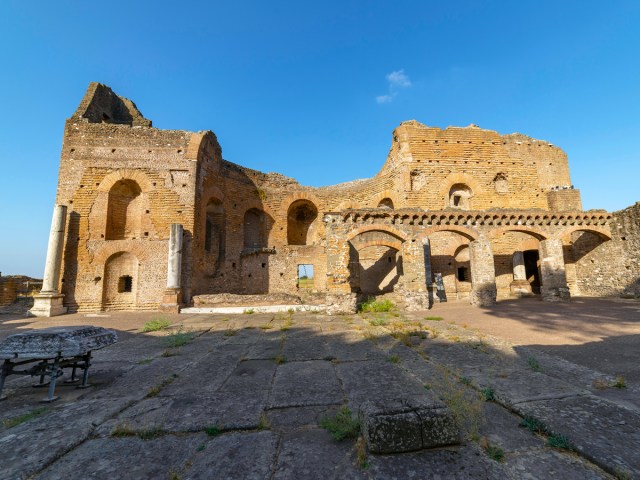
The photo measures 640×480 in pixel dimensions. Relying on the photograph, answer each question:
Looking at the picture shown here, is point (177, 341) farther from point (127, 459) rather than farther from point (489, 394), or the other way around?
point (489, 394)

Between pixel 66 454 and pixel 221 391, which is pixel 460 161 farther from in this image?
pixel 66 454

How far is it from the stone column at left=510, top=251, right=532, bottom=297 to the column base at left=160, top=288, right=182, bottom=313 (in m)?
17.3

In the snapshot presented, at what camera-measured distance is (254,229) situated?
66.3ft

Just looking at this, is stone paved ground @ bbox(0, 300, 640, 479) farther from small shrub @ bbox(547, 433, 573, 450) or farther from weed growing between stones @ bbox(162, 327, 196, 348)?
weed growing between stones @ bbox(162, 327, 196, 348)

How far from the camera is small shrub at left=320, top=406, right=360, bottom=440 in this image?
226 centimetres

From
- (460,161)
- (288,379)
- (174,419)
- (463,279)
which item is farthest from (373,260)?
(174,419)

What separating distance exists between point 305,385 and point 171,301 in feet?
39.0

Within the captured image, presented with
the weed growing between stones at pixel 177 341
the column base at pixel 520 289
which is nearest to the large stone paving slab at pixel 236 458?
the weed growing between stones at pixel 177 341

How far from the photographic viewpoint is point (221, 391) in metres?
3.40

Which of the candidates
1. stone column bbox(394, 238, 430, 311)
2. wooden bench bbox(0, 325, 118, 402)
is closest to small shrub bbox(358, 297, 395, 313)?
stone column bbox(394, 238, 430, 311)

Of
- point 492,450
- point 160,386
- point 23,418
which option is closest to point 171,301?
point 160,386

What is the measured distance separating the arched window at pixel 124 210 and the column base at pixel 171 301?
4004mm

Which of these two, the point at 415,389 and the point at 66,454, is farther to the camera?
Result: the point at 415,389

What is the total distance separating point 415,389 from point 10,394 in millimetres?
5015
